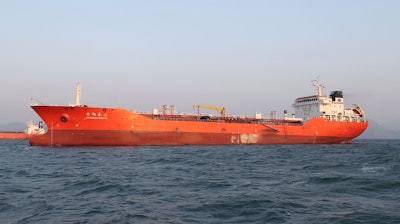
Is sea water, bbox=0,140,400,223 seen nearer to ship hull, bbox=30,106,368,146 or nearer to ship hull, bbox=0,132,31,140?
ship hull, bbox=30,106,368,146

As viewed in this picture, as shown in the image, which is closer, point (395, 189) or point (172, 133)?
point (395, 189)

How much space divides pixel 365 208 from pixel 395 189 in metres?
3.42

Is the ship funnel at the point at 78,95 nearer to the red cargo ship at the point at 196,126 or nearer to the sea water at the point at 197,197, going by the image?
the red cargo ship at the point at 196,126

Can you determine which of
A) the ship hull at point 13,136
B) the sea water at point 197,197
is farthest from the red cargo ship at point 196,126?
the ship hull at point 13,136

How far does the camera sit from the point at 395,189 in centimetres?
1077

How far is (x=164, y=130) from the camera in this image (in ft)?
120

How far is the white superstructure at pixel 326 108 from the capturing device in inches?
1971

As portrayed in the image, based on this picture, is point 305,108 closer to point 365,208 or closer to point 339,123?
point 339,123

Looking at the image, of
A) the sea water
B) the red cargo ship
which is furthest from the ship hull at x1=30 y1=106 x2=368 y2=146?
the sea water

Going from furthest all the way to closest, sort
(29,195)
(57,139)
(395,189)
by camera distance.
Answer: (57,139) < (395,189) < (29,195)

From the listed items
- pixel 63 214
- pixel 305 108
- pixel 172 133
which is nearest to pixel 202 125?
pixel 172 133

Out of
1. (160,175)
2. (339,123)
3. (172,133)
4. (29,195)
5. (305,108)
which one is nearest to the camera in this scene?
(29,195)

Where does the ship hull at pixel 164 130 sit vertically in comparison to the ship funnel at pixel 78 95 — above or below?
below

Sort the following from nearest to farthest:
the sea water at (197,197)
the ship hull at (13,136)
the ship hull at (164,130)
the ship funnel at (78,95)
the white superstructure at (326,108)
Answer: the sea water at (197,197), the ship hull at (164,130), the ship funnel at (78,95), the white superstructure at (326,108), the ship hull at (13,136)
